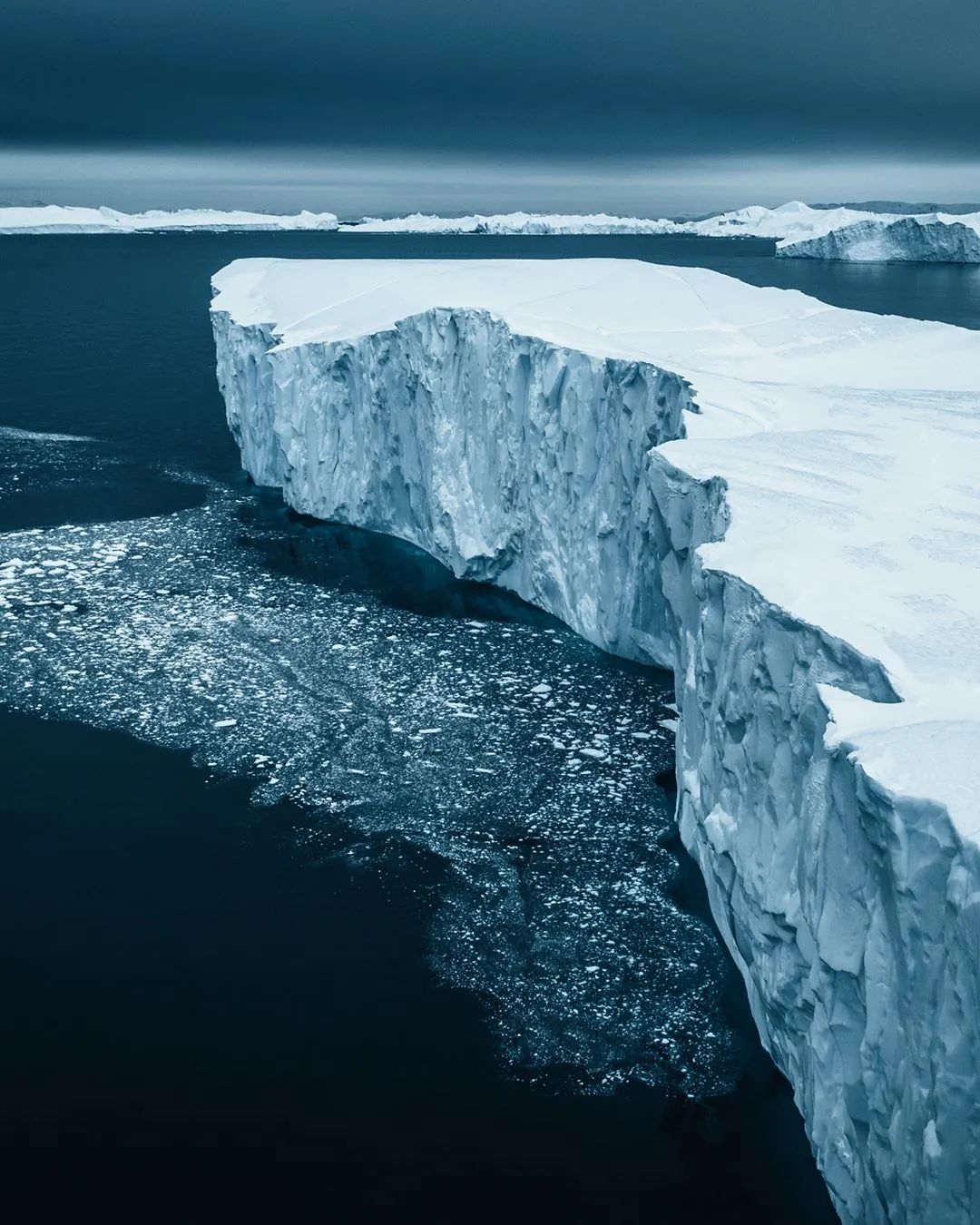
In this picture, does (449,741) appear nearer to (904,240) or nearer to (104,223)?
(904,240)

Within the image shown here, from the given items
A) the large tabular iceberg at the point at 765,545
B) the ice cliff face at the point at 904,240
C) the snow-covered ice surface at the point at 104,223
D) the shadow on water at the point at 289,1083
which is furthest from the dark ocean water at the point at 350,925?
the snow-covered ice surface at the point at 104,223

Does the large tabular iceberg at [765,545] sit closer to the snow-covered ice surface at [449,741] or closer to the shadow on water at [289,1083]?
the snow-covered ice surface at [449,741]

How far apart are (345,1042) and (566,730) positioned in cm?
475

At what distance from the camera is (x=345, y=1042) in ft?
25.5

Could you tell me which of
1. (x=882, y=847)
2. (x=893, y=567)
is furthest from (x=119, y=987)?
(x=893, y=567)

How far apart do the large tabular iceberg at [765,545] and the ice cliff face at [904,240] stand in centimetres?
5588

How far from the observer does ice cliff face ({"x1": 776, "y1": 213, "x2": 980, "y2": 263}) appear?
221 feet

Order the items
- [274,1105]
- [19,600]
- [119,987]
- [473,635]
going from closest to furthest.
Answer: [274,1105] < [119,987] < [473,635] < [19,600]

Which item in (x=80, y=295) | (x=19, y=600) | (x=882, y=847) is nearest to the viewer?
(x=882, y=847)

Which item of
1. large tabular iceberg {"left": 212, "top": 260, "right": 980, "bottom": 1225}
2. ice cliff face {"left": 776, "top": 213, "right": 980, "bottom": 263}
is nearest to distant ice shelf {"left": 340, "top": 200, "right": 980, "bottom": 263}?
ice cliff face {"left": 776, "top": 213, "right": 980, "bottom": 263}

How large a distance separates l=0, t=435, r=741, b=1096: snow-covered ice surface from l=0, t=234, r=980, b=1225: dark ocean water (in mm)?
38

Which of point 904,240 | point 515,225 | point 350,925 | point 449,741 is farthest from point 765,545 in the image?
point 515,225

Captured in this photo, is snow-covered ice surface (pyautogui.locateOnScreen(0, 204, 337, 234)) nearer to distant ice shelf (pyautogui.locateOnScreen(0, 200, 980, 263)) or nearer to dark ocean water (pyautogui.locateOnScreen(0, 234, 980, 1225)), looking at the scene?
distant ice shelf (pyautogui.locateOnScreen(0, 200, 980, 263))

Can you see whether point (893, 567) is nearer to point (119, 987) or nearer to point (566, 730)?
point (566, 730)
